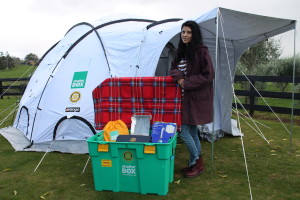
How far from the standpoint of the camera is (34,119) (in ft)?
15.3

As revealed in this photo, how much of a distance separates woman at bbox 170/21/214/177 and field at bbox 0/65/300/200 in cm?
36

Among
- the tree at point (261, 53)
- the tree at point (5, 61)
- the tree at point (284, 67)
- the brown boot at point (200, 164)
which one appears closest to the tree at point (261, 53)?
the tree at point (261, 53)

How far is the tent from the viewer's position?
4.15 metres

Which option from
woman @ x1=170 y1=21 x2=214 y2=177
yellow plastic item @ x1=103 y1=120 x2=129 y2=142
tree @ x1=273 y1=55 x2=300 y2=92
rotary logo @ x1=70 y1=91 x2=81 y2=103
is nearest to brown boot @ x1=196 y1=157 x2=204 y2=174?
woman @ x1=170 y1=21 x2=214 y2=177

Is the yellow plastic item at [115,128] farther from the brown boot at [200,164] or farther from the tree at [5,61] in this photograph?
the tree at [5,61]

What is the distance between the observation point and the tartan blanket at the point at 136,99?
10.6 feet

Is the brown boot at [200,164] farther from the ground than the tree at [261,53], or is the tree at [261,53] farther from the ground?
the tree at [261,53]

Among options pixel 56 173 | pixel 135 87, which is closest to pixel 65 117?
pixel 56 173

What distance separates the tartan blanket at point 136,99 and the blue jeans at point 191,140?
126 mm

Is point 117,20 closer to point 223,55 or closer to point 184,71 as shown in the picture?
point 223,55

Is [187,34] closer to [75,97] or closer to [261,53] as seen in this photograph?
[75,97]

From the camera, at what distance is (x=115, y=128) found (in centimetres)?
314

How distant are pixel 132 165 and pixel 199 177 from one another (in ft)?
3.28

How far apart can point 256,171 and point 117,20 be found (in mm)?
3392
